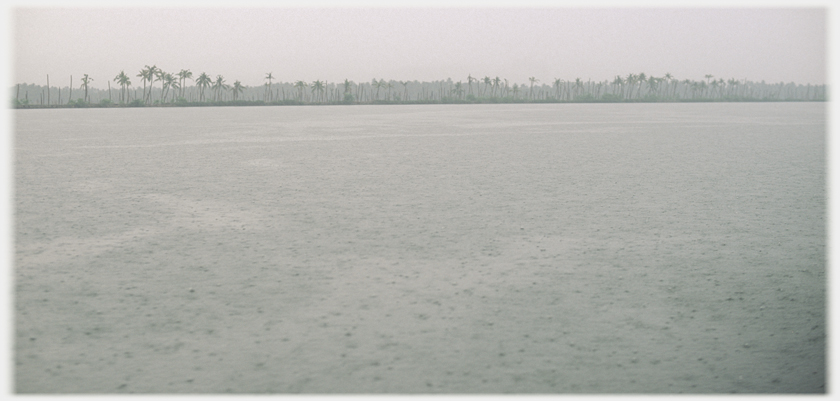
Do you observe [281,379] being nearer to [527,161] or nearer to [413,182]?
[413,182]

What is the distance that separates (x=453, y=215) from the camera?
7.79 meters

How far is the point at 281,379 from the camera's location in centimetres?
343

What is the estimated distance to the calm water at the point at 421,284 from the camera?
3.59 m

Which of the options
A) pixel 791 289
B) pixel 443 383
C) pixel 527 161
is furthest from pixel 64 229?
pixel 527 161

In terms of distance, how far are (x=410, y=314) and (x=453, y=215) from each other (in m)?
3.45

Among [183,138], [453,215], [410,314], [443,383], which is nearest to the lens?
[443,383]

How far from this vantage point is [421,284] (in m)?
5.10

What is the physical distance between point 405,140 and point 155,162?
8.36 meters

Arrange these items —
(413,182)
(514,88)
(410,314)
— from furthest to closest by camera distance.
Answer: (514,88) → (413,182) → (410,314)

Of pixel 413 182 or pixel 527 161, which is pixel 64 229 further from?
pixel 527 161

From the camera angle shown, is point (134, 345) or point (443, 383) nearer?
point (443, 383)

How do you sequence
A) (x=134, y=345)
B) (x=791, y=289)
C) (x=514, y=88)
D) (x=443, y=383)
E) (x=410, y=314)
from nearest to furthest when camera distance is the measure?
1. (x=443, y=383)
2. (x=134, y=345)
3. (x=410, y=314)
4. (x=791, y=289)
5. (x=514, y=88)

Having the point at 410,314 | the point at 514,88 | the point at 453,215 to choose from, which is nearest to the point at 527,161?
the point at 453,215

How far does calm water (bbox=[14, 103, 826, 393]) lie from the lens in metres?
3.59
